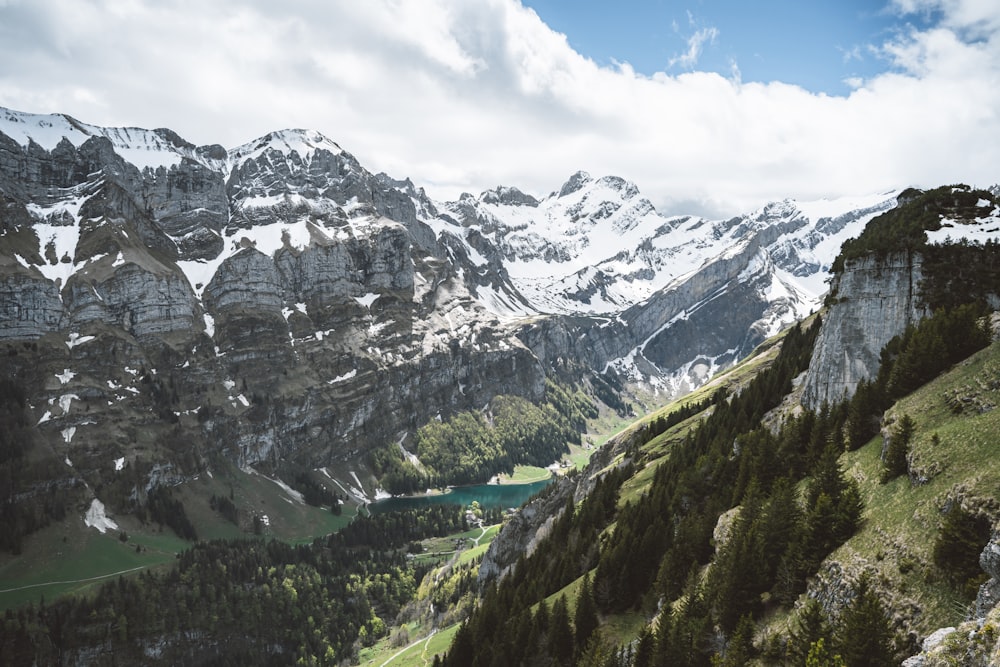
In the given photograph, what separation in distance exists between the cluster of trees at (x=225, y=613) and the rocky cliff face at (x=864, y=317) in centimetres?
11087

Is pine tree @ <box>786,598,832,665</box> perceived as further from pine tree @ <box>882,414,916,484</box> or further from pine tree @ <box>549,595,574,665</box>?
pine tree @ <box>549,595,574,665</box>

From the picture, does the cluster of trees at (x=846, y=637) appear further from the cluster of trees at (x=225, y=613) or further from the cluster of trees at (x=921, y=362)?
the cluster of trees at (x=225, y=613)

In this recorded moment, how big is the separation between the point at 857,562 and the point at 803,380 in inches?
1822

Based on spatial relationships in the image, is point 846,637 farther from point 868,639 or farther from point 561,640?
point 561,640

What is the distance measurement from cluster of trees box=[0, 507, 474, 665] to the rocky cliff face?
111 meters

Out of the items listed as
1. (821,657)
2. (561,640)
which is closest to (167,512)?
(561,640)

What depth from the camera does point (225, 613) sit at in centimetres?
14112

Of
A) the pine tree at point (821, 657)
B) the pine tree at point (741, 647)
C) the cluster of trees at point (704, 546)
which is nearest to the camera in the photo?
the pine tree at point (821, 657)

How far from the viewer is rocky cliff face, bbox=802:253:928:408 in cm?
5522

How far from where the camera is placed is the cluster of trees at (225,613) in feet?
421

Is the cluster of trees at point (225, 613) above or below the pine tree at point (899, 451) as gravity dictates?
below

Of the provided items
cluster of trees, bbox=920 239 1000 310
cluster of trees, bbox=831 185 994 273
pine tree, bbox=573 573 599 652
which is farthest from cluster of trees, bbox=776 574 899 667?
cluster of trees, bbox=831 185 994 273

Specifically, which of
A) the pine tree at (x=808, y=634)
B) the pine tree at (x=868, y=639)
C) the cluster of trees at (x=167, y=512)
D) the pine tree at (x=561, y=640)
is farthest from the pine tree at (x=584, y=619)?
the cluster of trees at (x=167, y=512)

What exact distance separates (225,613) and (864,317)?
140213mm
